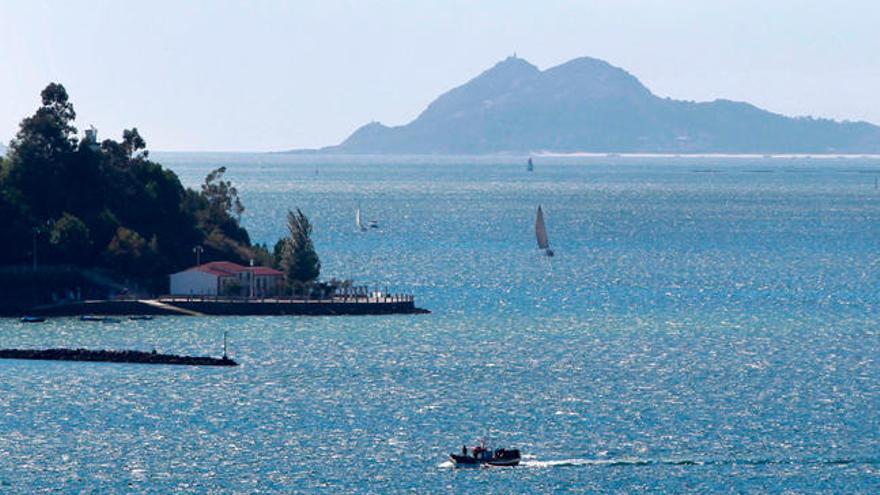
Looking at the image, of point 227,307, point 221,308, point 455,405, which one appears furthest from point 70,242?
point 455,405

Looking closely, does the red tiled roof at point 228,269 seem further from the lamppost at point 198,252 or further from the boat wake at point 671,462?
the boat wake at point 671,462

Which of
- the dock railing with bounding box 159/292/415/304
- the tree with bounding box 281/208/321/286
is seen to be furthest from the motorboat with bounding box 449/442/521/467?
the tree with bounding box 281/208/321/286

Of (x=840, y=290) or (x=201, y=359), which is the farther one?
(x=840, y=290)

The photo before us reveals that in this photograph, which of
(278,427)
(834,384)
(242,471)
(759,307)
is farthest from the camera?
(759,307)

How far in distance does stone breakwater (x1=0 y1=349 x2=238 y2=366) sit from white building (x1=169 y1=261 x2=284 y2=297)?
30562 millimetres

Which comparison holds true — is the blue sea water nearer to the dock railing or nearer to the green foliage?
the dock railing

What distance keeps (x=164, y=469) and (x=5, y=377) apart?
3378cm

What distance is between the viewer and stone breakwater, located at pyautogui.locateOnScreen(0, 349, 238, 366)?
425 ft

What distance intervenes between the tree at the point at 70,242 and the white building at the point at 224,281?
31.8 feet

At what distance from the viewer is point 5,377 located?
124750 millimetres

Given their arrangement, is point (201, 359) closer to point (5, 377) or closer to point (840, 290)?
point (5, 377)

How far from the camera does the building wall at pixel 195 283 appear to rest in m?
164

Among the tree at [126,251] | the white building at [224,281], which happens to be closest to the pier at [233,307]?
the white building at [224,281]

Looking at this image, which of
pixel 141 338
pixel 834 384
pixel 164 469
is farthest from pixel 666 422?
pixel 141 338
